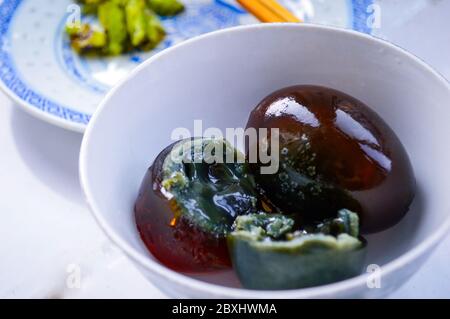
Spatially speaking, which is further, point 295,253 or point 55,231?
point 55,231

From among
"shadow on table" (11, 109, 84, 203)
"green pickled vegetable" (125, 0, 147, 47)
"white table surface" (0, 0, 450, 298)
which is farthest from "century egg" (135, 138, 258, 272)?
"green pickled vegetable" (125, 0, 147, 47)

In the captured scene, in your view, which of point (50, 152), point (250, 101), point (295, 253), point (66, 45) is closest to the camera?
point (295, 253)

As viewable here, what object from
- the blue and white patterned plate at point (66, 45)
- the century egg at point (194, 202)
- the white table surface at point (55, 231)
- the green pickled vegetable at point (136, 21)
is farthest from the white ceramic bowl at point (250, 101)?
the green pickled vegetable at point (136, 21)

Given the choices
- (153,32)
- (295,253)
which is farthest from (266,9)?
(295,253)

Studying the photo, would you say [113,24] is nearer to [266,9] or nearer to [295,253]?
[266,9]

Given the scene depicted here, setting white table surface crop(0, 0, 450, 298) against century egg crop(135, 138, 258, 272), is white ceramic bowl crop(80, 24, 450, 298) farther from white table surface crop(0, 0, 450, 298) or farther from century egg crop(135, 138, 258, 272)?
white table surface crop(0, 0, 450, 298)

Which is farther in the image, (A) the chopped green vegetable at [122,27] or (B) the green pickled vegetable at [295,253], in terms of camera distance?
(A) the chopped green vegetable at [122,27]

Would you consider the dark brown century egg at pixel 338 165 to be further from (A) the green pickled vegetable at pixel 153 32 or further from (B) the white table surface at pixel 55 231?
→ (A) the green pickled vegetable at pixel 153 32
